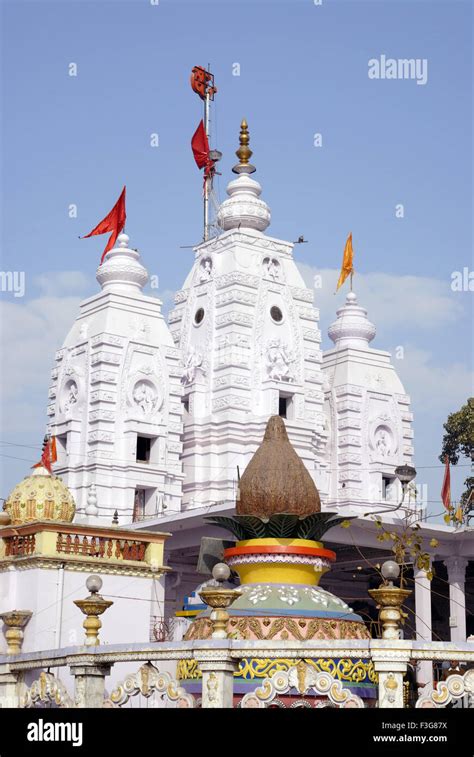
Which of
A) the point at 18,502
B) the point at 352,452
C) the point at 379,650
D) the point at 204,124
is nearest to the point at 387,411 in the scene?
the point at 352,452

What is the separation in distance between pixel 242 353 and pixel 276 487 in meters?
35.2

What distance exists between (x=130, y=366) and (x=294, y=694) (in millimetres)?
36448

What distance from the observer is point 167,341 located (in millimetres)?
50469

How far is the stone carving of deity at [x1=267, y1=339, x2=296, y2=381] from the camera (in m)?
51.4

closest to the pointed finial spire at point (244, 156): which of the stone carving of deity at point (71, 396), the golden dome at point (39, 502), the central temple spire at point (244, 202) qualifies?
the central temple spire at point (244, 202)

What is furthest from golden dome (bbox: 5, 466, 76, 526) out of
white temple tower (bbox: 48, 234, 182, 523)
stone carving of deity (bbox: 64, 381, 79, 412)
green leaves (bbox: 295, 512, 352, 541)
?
stone carving of deity (bbox: 64, 381, 79, 412)

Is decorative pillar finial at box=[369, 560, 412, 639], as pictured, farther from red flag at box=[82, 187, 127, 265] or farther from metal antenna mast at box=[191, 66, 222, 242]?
metal antenna mast at box=[191, 66, 222, 242]

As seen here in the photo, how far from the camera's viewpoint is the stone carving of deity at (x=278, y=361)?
5144cm

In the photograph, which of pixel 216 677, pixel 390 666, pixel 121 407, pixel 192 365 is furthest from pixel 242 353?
pixel 390 666

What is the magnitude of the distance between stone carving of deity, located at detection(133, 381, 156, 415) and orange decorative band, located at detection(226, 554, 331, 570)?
33.3 metres

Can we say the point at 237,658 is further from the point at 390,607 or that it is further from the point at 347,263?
the point at 347,263

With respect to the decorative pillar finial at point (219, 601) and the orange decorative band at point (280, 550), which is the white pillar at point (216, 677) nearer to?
the decorative pillar finial at point (219, 601)

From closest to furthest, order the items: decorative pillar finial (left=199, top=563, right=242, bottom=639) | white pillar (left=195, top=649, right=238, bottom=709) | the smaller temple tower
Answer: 1. white pillar (left=195, top=649, right=238, bottom=709)
2. decorative pillar finial (left=199, top=563, right=242, bottom=639)
3. the smaller temple tower

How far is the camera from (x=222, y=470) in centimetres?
5034
